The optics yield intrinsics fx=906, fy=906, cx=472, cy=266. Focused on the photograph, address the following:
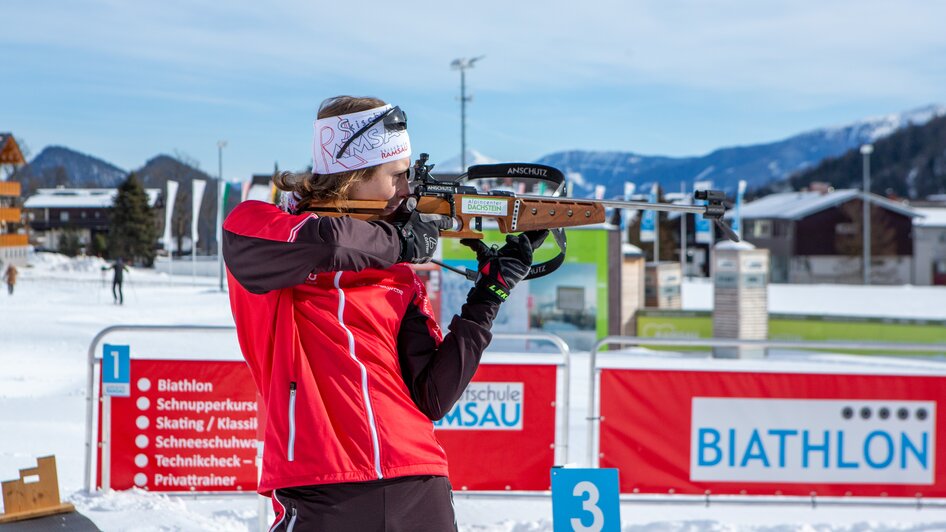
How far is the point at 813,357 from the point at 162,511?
16994 millimetres

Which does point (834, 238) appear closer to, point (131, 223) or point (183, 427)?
point (131, 223)

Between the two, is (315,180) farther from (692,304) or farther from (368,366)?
(692,304)

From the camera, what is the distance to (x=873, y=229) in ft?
225

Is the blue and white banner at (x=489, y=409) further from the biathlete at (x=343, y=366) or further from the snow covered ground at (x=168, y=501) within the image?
the biathlete at (x=343, y=366)

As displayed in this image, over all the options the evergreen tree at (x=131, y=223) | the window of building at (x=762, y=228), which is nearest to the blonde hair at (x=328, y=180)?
the evergreen tree at (x=131, y=223)

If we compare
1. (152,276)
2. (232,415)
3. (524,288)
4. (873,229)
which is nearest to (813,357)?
(524,288)

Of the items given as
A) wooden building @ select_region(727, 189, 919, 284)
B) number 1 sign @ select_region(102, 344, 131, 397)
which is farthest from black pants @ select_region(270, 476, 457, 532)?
wooden building @ select_region(727, 189, 919, 284)

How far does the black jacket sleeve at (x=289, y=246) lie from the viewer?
1766mm

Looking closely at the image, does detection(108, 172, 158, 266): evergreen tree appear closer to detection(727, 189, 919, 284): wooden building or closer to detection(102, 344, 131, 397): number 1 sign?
detection(727, 189, 919, 284): wooden building

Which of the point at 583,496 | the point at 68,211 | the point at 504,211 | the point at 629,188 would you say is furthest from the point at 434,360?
the point at 68,211

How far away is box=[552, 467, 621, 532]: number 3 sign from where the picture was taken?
4004mm

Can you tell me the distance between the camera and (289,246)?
1.77 m

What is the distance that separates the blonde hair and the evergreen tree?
74829 millimetres

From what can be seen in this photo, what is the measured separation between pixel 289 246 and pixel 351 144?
0.34 meters
